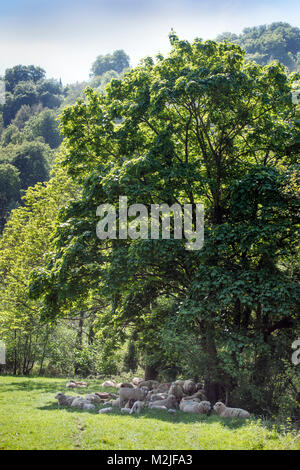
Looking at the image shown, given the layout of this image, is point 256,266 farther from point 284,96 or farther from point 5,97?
point 5,97

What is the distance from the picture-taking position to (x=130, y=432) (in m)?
9.72

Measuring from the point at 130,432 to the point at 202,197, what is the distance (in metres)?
10.5

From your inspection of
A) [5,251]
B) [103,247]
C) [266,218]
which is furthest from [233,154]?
[5,251]

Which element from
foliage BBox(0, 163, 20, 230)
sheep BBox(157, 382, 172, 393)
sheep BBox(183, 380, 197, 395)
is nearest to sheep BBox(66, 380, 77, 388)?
sheep BBox(157, 382, 172, 393)

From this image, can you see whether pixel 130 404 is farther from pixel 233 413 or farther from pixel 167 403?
pixel 233 413

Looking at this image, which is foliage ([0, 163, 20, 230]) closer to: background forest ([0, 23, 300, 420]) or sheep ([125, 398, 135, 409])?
background forest ([0, 23, 300, 420])

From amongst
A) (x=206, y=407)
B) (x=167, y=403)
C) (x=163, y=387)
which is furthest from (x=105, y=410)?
(x=163, y=387)

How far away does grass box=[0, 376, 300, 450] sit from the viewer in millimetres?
8664

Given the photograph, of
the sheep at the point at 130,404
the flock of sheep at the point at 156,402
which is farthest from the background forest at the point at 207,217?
the sheep at the point at 130,404

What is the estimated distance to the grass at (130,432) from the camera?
8.66m

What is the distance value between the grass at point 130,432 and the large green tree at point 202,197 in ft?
10.0

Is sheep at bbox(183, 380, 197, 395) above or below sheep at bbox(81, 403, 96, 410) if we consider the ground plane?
below

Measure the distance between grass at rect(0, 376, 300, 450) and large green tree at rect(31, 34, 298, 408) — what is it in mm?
3060

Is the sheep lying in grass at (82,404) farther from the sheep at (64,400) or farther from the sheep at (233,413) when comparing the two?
the sheep at (233,413)
